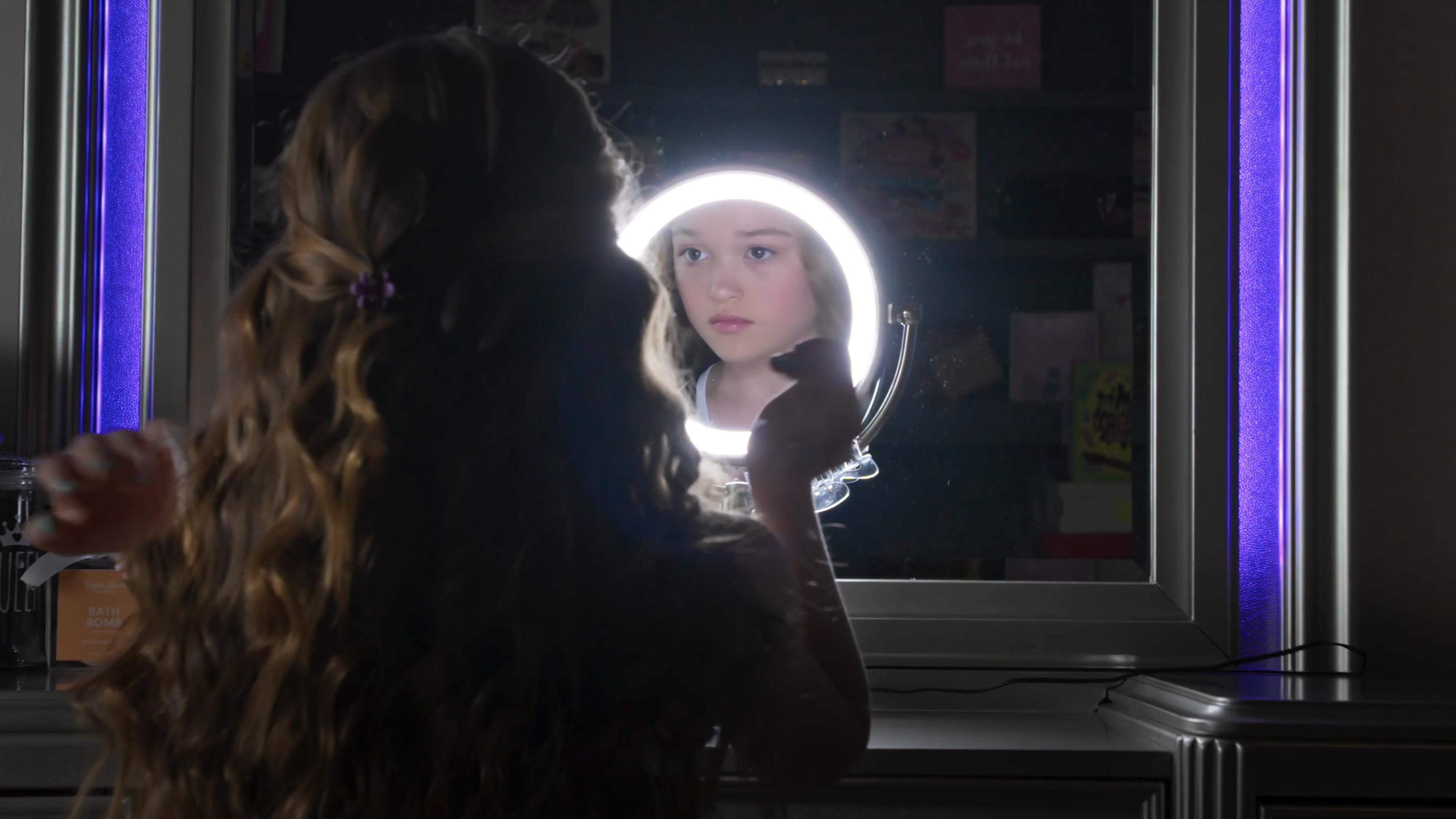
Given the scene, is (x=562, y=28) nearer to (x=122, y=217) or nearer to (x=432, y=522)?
(x=122, y=217)

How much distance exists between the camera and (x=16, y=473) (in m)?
0.99

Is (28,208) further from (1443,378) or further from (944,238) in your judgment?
(1443,378)

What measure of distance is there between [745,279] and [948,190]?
0.23m

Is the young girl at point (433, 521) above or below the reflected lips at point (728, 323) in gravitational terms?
below

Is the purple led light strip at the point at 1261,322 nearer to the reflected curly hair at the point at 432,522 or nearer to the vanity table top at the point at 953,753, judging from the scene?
the vanity table top at the point at 953,753

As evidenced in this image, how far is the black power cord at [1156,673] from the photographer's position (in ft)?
3.38

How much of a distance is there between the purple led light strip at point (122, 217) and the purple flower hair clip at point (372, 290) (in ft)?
2.11

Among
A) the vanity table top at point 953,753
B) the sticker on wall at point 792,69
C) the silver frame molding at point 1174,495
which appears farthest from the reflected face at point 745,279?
the vanity table top at point 953,753

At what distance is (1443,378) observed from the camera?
3.57 ft

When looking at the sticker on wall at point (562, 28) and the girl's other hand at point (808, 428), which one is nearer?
the girl's other hand at point (808, 428)

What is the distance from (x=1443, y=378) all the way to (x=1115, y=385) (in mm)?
301

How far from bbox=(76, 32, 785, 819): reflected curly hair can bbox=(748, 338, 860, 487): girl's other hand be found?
135 millimetres

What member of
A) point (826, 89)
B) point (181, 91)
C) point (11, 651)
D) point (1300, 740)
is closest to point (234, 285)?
point (181, 91)

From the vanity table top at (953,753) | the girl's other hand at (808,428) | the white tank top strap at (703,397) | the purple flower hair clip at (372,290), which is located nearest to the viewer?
the purple flower hair clip at (372,290)
